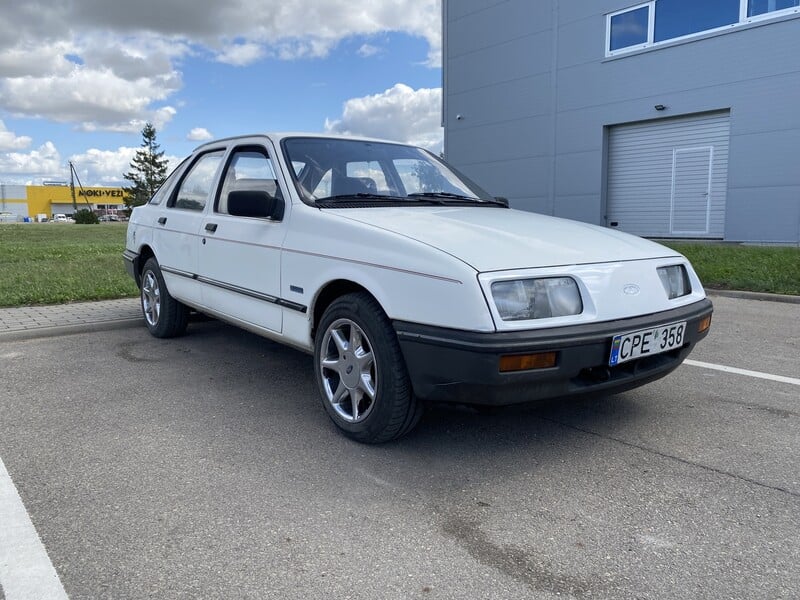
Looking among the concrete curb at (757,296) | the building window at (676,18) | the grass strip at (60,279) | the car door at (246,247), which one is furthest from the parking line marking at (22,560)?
the building window at (676,18)

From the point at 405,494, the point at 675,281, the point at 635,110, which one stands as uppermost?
the point at 635,110

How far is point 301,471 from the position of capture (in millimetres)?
2906

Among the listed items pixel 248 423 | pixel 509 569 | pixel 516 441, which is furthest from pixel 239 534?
pixel 516 441

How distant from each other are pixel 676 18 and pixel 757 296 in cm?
932

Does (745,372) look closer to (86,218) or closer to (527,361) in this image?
(527,361)

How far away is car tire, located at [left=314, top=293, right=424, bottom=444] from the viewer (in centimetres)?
292

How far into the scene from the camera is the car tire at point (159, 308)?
17.9 ft

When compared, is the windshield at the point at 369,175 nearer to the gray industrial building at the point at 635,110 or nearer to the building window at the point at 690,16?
the gray industrial building at the point at 635,110

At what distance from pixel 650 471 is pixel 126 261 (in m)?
5.31

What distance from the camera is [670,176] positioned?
49.6 feet

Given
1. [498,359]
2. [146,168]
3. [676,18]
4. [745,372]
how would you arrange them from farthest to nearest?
[146,168]
[676,18]
[745,372]
[498,359]

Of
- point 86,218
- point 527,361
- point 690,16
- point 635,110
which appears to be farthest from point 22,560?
point 86,218

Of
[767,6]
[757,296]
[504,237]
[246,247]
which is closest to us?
[504,237]

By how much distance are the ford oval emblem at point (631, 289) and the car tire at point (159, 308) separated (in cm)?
387
